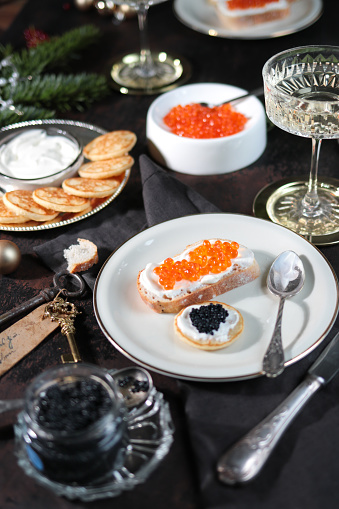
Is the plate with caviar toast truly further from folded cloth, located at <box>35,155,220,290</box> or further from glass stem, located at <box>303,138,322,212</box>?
glass stem, located at <box>303,138,322,212</box>

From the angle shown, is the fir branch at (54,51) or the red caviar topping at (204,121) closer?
the red caviar topping at (204,121)

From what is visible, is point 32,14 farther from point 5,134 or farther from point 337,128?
point 337,128

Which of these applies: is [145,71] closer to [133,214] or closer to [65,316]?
[133,214]

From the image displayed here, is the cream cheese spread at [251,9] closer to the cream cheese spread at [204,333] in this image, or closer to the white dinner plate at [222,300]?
the white dinner plate at [222,300]

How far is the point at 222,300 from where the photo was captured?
135 cm

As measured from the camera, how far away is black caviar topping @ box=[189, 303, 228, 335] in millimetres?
1204

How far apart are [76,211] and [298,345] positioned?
2.54 feet

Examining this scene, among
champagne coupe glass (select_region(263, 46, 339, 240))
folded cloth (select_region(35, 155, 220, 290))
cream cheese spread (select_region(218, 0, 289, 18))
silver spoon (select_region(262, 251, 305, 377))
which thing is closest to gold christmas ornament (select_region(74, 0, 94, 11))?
cream cheese spread (select_region(218, 0, 289, 18))

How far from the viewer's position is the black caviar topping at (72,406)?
953mm

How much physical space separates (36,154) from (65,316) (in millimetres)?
676

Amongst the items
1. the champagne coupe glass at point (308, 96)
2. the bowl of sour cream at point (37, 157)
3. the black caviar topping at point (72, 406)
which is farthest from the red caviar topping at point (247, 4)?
the black caviar topping at point (72, 406)

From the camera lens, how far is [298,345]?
118 centimetres

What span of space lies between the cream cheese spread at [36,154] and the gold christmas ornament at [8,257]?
0.32m

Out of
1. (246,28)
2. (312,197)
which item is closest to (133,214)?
(312,197)
